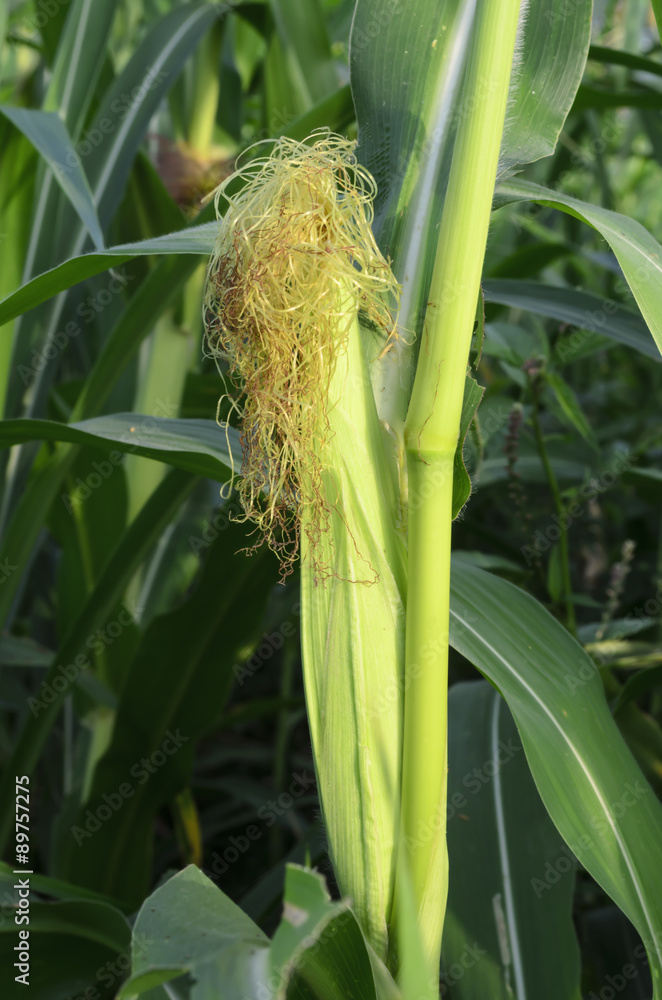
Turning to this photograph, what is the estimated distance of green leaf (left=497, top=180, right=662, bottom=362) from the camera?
0.46 meters

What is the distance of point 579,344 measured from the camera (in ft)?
2.90

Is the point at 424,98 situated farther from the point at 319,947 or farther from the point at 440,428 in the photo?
the point at 319,947

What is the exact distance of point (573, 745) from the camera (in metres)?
0.54

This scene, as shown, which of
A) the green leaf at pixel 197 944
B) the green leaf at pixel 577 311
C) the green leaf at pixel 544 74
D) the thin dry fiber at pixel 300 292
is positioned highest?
the green leaf at pixel 544 74

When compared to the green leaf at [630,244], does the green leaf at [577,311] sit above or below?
above

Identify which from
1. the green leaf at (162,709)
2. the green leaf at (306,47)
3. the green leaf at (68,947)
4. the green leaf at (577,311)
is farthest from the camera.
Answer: the green leaf at (306,47)

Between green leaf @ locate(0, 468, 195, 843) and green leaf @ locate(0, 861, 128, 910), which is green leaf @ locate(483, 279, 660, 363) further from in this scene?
green leaf @ locate(0, 861, 128, 910)

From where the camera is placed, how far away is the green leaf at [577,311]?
82cm

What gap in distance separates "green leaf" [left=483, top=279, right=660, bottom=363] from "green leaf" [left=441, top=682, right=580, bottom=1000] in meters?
0.42

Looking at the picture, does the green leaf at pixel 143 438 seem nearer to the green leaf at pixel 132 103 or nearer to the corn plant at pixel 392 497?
the corn plant at pixel 392 497

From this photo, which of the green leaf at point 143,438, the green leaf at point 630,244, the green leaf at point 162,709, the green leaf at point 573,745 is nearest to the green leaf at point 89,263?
the green leaf at point 143,438

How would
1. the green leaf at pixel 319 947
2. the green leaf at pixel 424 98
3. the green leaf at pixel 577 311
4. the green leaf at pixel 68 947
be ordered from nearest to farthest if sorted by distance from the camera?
1. the green leaf at pixel 319 947
2. the green leaf at pixel 424 98
3. the green leaf at pixel 68 947
4. the green leaf at pixel 577 311

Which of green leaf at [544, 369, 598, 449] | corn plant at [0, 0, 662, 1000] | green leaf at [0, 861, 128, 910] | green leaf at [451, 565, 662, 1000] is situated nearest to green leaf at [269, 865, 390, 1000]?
corn plant at [0, 0, 662, 1000]

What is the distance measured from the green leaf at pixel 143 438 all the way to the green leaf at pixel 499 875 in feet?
1.27
